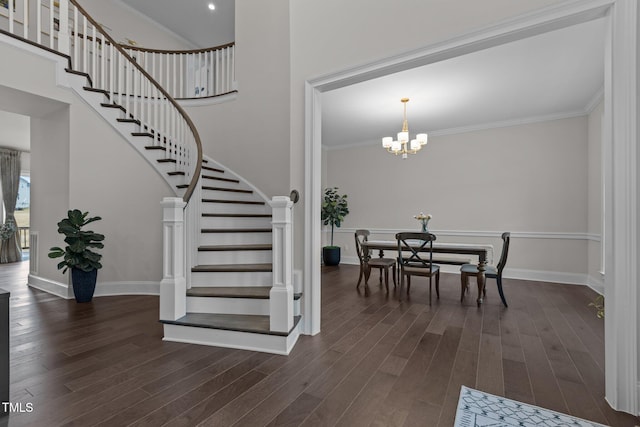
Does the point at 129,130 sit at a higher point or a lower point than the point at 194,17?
lower

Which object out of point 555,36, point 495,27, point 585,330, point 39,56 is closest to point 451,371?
point 585,330

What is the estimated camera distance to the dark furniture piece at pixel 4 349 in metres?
1.43

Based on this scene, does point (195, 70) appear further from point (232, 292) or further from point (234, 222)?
point (232, 292)

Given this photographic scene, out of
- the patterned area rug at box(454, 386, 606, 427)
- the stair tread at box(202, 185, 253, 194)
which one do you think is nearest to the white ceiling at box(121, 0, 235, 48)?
the stair tread at box(202, 185, 253, 194)

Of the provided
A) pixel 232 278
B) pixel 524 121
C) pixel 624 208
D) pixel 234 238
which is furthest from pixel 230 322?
pixel 524 121

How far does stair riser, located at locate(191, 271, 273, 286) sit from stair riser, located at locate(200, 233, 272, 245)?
0.50 m

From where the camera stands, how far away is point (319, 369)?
1.97 m

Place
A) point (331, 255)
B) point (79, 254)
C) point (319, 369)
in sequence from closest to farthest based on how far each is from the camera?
1. point (319, 369)
2. point (79, 254)
3. point (331, 255)

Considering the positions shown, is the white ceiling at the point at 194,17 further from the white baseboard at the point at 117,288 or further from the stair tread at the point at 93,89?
the white baseboard at the point at 117,288

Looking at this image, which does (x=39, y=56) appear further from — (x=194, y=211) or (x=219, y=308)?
(x=219, y=308)

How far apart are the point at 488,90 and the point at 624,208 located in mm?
3072

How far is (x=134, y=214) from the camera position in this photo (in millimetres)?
3973

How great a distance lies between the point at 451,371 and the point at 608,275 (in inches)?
42.9

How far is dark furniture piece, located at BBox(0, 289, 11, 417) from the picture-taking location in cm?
143
